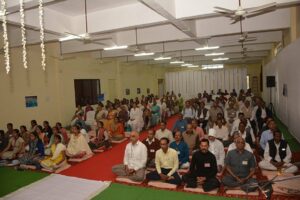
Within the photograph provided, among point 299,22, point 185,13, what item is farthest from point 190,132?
point 299,22

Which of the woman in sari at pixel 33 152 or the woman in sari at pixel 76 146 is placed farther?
the woman in sari at pixel 76 146

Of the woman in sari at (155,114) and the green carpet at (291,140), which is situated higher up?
the woman in sari at (155,114)

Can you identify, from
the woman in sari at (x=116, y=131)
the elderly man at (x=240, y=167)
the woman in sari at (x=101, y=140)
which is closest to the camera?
the elderly man at (x=240, y=167)

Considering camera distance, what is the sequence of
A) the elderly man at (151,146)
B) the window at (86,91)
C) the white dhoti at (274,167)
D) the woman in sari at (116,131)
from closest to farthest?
the white dhoti at (274,167) → the elderly man at (151,146) → the woman in sari at (116,131) → the window at (86,91)

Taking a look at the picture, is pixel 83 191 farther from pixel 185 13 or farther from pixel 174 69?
pixel 174 69

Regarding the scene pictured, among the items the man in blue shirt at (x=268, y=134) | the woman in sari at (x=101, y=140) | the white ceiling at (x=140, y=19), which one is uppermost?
the white ceiling at (x=140, y=19)

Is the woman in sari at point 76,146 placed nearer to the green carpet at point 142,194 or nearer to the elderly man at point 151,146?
the elderly man at point 151,146

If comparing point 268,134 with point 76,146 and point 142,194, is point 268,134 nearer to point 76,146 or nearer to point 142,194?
point 142,194

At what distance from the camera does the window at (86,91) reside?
14.1 metres

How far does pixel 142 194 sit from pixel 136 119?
6.27 m

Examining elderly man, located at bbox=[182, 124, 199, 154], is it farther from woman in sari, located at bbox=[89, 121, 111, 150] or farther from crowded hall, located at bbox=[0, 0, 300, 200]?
woman in sari, located at bbox=[89, 121, 111, 150]

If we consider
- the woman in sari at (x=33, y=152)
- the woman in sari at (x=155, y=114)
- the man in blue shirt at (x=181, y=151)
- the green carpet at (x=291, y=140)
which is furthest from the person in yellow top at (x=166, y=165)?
the woman in sari at (x=155, y=114)

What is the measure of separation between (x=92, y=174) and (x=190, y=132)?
273 centimetres

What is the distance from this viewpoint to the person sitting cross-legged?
5094 mm
